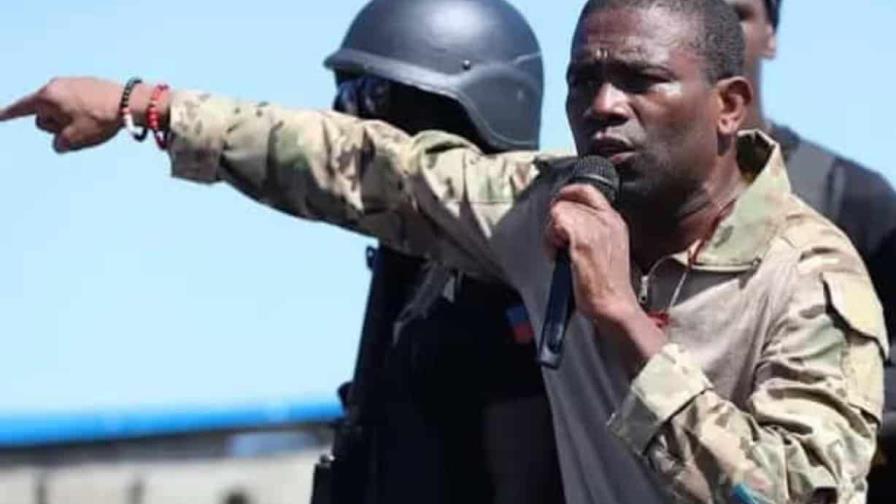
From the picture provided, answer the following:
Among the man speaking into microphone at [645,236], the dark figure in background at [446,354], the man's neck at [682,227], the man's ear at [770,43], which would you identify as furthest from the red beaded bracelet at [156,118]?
the man's ear at [770,43]

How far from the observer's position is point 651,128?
548cm

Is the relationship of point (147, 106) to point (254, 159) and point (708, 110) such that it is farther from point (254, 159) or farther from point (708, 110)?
point (708, 110)

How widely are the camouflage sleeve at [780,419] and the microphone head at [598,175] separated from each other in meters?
0.26

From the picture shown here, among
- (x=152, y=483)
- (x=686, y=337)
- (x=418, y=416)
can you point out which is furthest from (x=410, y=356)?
(x=152, y=483)

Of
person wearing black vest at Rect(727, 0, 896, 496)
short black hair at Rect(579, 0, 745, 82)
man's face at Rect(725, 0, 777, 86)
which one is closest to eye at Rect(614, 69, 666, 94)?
short black hair at Rect(579, 0, 745, 82)

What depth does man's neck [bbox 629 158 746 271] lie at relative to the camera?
5.57m

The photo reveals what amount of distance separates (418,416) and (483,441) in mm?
133

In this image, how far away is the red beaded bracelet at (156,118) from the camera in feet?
19.8

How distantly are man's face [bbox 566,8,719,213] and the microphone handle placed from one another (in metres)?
0.27

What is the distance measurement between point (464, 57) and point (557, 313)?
79.5 inches

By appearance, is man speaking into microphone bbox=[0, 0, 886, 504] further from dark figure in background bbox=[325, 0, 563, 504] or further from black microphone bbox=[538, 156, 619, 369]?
dark figure in background bbox=[325, 0, 563, 504]

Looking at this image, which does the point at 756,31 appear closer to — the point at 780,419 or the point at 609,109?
the point at 609,109

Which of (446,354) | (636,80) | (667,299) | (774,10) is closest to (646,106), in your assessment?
(636,80)

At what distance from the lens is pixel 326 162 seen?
6.03 m
